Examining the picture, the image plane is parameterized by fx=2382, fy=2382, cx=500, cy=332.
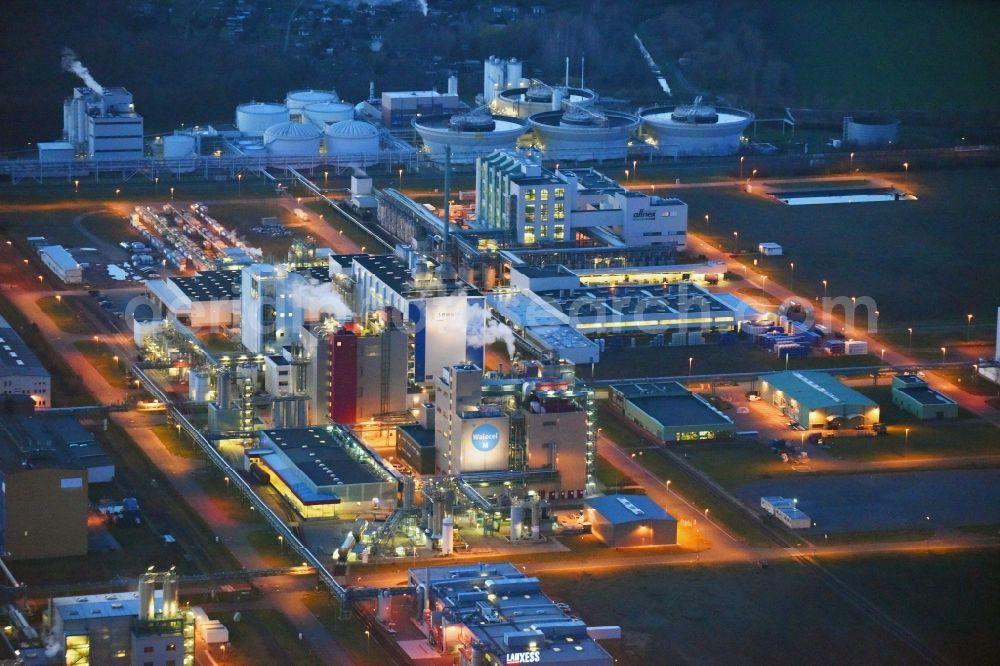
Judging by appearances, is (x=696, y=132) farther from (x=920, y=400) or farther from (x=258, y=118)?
(x=920, y=400)

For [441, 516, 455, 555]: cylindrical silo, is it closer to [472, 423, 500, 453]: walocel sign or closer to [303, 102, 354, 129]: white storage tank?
[472, 423, 500, 453]: walocel sign

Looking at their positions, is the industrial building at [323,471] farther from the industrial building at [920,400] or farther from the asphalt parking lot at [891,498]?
the industrial building at [920,400]

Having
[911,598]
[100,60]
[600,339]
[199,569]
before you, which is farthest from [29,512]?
[100,60]

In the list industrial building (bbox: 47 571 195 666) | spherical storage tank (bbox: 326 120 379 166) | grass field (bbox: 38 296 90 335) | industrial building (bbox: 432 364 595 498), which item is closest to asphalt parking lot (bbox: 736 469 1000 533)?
industrial building (bbox: 432 364 595 498)

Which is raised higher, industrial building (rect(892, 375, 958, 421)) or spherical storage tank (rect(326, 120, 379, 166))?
spherical storage tank (rect(326, 120, 379, 166))

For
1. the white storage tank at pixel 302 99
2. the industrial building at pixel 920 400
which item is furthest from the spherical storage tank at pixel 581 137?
the industrial building at pixel 920 400

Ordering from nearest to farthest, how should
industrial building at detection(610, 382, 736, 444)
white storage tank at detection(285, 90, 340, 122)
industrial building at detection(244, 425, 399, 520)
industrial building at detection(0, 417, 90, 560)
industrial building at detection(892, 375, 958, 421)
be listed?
industrial building at detection(0, 417, 90, 560) → industrial building at detection(244, 425, 399, 520) → industrial building at detection(610, 382, 736, 444) → industrial building at detection(892, 375, 958, 421) → white storage tank at detection(285, 90, 340, 122)

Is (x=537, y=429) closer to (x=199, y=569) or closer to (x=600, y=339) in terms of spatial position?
(x=199, y=569)
